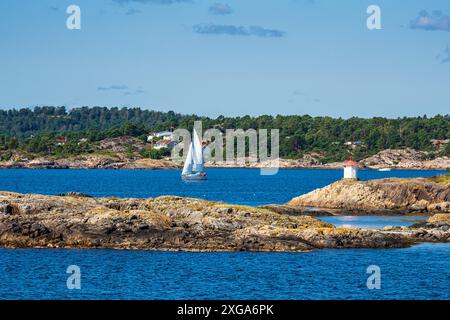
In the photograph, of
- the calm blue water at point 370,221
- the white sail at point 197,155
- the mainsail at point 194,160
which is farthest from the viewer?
the mainsail at point 194,160

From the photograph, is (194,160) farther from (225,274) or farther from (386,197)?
(225,274)

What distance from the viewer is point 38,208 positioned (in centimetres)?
6225

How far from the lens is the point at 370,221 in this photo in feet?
254

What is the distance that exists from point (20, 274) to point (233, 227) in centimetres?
1590

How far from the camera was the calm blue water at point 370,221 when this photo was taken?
7250cm

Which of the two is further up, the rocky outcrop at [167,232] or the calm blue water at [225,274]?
the rocky outcrop at [167,232]

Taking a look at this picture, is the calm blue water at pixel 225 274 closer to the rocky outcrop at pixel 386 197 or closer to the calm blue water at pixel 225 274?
the calm blue water at pixel 225 274

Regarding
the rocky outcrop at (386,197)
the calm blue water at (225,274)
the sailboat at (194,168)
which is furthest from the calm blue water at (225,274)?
the sailboat at (194,168)

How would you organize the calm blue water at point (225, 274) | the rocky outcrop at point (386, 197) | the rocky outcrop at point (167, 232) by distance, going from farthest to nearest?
the rocky outcrop at point (386, 197)
the rocky outcrop at point (167, 232)
the calm blue water at point (225, 274)

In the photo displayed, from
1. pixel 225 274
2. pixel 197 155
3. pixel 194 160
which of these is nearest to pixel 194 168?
pixel 194 160

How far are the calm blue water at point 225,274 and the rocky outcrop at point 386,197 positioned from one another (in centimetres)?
3024

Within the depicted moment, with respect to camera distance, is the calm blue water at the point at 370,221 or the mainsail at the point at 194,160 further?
the mainsail at the point at 194,160

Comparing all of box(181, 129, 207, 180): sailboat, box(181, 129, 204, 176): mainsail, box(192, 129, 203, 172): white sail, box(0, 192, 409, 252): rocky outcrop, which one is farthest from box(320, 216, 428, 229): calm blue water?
box(181, 129, 207, 180): sailboat

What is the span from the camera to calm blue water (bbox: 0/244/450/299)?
44125mm
